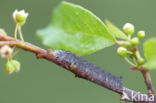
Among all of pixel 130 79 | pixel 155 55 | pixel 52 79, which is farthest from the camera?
pixel 52 79

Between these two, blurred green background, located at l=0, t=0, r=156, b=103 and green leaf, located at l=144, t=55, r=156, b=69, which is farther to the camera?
blurred green background, located at l=0, t=0, r=156, b=103

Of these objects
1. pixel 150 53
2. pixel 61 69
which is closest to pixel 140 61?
pixel 150 53

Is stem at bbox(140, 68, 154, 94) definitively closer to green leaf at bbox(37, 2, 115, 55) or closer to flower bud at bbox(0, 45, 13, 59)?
green leaf at bbox(37, 2, 115, 55)

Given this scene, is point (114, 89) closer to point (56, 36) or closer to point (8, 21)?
point (56, 36)

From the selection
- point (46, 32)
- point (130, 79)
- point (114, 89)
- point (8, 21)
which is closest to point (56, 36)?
point (46, 32)

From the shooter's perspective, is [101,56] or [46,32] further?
[101,56]

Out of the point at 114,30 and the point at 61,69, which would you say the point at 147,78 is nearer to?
the point at 114,30

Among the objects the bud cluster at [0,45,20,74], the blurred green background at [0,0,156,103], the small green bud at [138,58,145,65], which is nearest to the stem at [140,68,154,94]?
the small green bud at [138,58,145,65]
